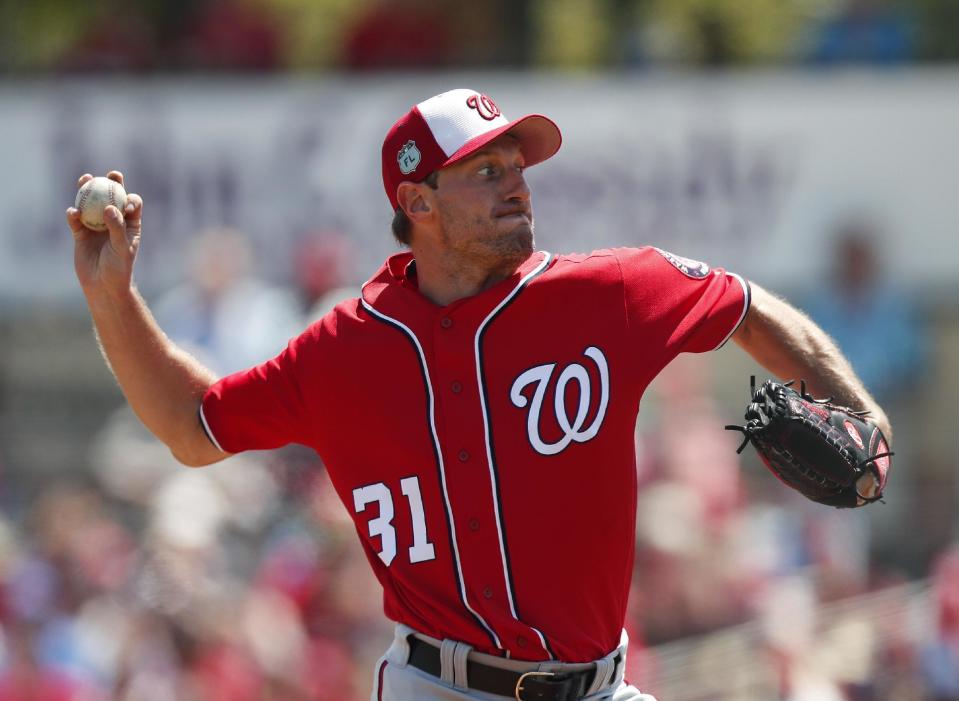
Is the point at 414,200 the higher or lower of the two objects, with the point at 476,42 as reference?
higher

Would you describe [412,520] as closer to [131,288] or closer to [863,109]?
[131,288]

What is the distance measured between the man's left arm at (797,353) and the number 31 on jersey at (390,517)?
0.92 metres

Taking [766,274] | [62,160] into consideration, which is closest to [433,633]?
[766,274]

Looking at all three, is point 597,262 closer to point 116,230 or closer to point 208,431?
point 208,431

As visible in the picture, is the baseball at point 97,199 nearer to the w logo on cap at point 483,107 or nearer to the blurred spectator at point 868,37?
the w logo on cap at point 483,107

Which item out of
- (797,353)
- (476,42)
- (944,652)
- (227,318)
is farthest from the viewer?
(476,42)

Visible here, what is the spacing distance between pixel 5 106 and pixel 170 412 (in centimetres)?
838

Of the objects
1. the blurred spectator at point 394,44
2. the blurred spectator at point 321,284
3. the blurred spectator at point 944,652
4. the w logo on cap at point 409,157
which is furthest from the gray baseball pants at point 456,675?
the blurred spectator at point 394,44

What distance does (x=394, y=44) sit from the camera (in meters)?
11.5

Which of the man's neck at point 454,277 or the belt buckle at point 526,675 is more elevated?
the man's neck at point 454,277

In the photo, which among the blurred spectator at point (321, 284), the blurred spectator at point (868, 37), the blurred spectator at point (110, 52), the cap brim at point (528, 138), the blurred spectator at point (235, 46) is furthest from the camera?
the blurred spectator at point (235, 46)

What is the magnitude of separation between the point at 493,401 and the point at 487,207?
48 centimetres

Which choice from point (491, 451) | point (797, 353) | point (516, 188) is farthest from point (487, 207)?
point (797, 353)

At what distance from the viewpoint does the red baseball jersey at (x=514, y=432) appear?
11.6 feet
